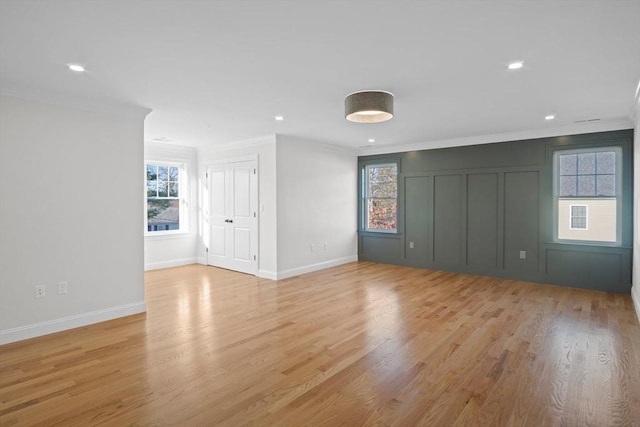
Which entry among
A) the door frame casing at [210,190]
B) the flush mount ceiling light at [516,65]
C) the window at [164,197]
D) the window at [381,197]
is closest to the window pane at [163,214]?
the window at [164,197]

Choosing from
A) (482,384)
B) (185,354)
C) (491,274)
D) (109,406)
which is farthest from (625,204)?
(109,406)

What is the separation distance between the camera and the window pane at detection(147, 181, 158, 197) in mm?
6935

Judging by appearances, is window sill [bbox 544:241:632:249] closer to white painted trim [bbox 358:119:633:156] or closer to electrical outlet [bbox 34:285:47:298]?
white painted trim [bbox 358:119:633:156]

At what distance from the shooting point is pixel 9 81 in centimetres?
321

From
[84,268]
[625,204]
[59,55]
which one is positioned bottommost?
[84,268]

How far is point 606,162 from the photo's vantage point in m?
5.26

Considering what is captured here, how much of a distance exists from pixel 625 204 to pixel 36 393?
276 inches

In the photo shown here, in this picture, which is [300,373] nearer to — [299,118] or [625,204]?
[299,118]

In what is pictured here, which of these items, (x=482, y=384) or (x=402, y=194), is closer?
(x=482, y=384)

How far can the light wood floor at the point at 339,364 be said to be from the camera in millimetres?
2221

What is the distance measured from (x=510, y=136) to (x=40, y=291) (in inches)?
267

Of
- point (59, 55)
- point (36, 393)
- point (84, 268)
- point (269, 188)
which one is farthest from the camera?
point (269, 188)

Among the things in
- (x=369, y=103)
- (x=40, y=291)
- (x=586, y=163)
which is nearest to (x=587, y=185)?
(x=586, y=163)

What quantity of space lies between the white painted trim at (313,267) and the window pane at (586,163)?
435 cm
